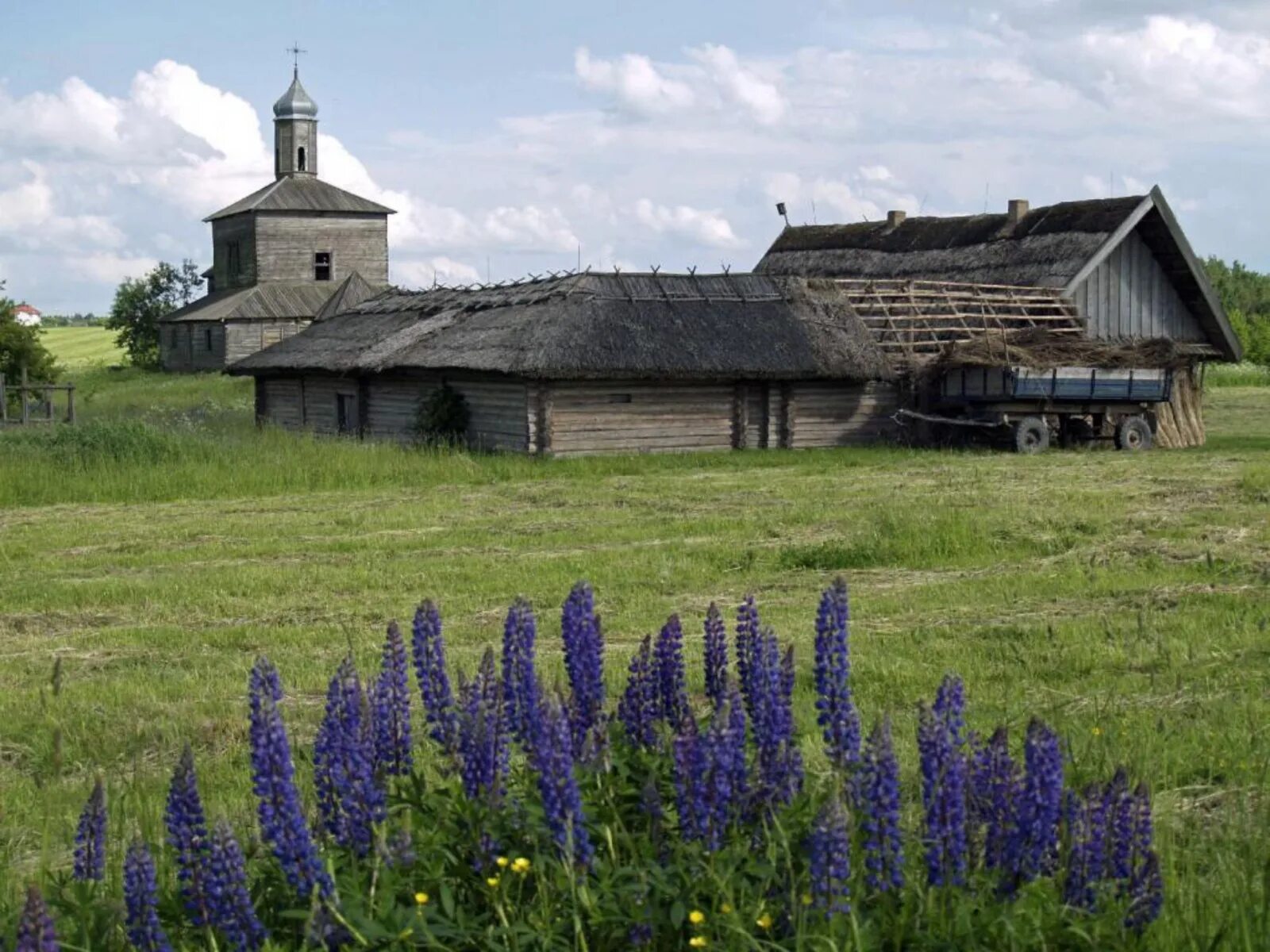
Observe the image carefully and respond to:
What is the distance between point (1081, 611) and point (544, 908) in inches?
293

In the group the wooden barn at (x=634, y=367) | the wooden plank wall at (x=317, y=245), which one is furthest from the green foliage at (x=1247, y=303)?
the wooden barn at (x=634, y=367)

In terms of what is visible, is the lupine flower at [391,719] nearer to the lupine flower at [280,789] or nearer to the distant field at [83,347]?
the lupine flower at [280,789]

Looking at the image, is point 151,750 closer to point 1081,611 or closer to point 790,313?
point 1081,611

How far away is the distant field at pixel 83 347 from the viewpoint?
3095 inches

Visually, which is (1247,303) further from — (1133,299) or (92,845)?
(92,845)

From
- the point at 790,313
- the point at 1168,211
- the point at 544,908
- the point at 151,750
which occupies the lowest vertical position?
the point at 151,750

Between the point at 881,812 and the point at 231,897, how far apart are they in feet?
4.81

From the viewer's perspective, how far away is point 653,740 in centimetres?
446

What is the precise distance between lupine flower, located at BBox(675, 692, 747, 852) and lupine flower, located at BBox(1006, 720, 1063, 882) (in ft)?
2.19

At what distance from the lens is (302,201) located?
186ft

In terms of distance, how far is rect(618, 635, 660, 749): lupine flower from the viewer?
4.46 meters

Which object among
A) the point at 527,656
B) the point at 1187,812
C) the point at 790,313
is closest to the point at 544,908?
the point at 527,656

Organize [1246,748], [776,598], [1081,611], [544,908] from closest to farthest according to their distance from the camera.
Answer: [544,908], [1246,748], [1081,611], [776,598]

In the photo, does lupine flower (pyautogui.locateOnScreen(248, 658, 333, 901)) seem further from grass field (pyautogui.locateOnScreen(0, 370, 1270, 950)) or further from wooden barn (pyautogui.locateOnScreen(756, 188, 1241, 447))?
wooden barn (pyautogui.locateOnScreen(756, 188, 1241, 447))
